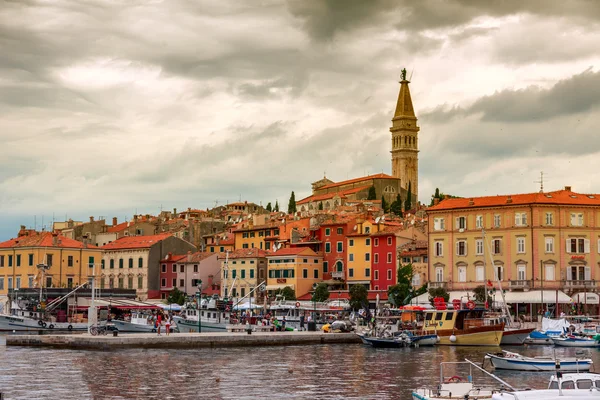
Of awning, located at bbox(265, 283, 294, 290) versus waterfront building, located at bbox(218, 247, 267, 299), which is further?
waterfront building, located at bbox(218, 247, 267, 299)

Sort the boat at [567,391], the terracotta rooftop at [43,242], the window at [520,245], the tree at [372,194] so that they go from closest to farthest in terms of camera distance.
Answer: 1. the boat at [567,391]
2. the window at [520,245]
3. the terracotta rooftop at [43,242]
4. the tree at [372,194]

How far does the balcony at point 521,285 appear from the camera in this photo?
285ft

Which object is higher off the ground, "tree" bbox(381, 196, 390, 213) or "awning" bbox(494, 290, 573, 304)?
"tree" bbox(381, 196, 390, 213)

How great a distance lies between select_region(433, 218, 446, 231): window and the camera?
9375 centimetres

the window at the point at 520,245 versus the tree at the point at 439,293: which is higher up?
the window at the point at 520,245

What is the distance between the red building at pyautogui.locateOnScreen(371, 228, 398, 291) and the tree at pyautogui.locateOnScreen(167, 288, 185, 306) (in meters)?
22.5

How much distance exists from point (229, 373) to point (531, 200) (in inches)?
1975

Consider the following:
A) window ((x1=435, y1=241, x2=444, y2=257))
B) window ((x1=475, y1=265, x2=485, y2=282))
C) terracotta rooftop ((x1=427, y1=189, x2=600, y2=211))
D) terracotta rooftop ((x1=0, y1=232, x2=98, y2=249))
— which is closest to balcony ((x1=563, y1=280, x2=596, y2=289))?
terracotta rooftop ((x1=427, y1=189, x2=600, y2=211))

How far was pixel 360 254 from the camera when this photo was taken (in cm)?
10081

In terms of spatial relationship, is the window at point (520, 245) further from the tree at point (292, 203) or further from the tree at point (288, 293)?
the tree at point (292, 203)

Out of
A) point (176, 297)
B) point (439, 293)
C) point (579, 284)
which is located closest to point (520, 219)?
point (579, 284)

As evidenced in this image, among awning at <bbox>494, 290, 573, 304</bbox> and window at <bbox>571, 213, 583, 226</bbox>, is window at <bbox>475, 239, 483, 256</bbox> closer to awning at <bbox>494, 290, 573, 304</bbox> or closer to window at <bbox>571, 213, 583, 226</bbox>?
awning at <bbox>494, 290, 573, 304</bbox>

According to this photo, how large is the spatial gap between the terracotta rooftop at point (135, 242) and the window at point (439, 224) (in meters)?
37.6

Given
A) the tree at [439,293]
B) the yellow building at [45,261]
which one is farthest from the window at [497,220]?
the yellow building at [45,261]
